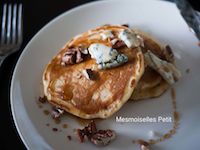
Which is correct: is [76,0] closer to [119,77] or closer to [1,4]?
[1,4]

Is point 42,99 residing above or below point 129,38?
below

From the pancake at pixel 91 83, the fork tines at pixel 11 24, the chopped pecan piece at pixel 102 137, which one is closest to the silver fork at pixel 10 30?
the fork tines at pixel 11 24

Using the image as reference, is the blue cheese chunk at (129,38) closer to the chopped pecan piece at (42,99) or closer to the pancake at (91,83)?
the pancake at (91,83)

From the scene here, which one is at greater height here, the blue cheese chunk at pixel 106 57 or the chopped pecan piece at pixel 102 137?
the blue cheese chunk at pixel 106 57

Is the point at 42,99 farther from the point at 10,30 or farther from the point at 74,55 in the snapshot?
the point at 10,30

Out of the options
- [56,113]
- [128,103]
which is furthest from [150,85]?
[56,113]

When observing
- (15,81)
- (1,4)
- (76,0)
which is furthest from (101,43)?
(1,4)
